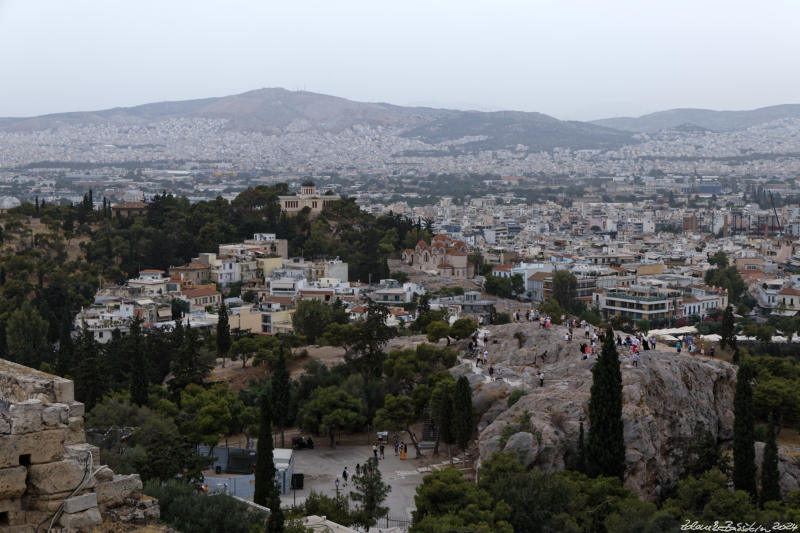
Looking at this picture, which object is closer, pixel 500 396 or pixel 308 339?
pixel 500 396

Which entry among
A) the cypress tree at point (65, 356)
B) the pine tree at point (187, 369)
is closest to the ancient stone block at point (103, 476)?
the pine tree at point (187, 369)

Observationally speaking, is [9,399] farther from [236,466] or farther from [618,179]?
[618,179]

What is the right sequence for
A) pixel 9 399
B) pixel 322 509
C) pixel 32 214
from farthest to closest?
pixel 32 214 → pixel 322 509 → pixel 9 399

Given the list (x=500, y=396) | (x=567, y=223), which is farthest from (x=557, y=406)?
(x=567, y=223)

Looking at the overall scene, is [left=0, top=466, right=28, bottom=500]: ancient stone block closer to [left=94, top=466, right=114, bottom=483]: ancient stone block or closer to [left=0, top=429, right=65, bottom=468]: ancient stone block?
[left=0, top=429, right=65, bottom=468]: ancient stone block

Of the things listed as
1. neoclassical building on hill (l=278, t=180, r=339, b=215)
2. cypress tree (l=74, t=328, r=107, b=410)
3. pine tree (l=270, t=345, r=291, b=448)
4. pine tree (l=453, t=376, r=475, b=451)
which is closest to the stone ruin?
pine tree (l=453, t=376, r=475, b=451)

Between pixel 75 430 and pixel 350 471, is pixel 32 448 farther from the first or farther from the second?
pixel 350 471
